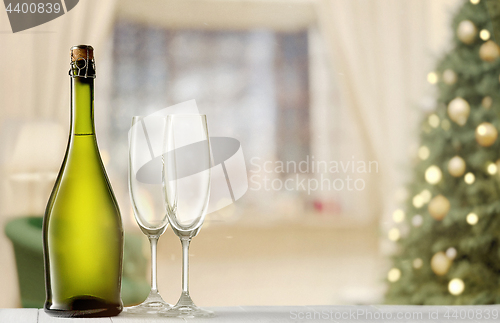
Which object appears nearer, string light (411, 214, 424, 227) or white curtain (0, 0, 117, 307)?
string light (411, 214, 424, 227)

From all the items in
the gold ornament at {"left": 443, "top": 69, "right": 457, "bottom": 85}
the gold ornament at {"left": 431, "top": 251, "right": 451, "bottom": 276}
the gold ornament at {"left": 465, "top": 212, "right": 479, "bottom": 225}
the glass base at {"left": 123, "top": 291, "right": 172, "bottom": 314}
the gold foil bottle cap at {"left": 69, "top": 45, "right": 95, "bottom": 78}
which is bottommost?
the gold ornament at {"left": 431, "top": 251, "right": 451, "bottom": 276}

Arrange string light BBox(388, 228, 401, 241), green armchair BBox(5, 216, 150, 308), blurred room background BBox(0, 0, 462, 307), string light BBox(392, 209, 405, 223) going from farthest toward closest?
blurred room background BBox(0, 0, 462, 307)
string light BBox(392, 209, 405, 223)
string light BBox(388, 228, 401, 241)
green armchair BBox(5, 216, 150, 308)

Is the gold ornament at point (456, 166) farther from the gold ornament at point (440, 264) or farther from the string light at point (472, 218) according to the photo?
the gold ornament at point (440, 264)

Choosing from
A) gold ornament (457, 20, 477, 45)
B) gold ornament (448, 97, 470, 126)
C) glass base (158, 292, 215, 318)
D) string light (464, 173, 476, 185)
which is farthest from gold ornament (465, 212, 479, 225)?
glass base (158, 292, 215, 318)

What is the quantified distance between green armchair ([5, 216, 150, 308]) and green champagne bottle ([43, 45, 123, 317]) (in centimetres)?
153

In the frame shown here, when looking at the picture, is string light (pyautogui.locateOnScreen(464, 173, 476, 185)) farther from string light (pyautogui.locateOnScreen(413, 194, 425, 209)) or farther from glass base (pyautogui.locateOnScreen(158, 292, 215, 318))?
glass base (pyautogui.locateOnScreen(158, 292, 215, 318))

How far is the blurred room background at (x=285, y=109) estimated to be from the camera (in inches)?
131

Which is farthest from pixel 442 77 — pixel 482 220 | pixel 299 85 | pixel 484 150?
pixel 299 85

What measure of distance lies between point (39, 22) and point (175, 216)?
2793 millimetres

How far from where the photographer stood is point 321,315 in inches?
23.8

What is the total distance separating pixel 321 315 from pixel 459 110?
76.3 inches

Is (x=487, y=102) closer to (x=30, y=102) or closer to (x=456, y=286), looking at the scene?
(x=456, y=286)

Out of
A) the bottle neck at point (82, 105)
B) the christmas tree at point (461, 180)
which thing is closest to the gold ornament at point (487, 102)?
the christmas tree at point (461, 180)

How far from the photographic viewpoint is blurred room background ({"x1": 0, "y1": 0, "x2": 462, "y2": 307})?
332cm
